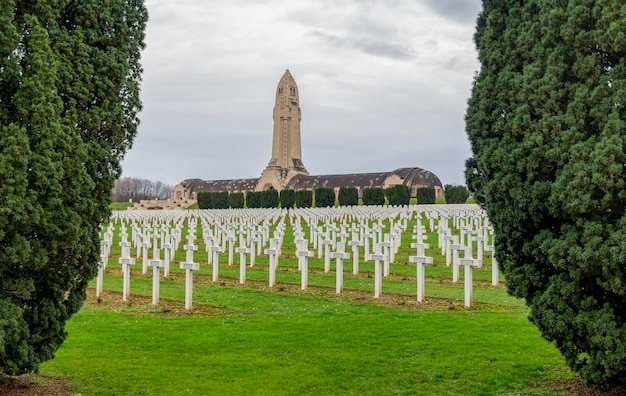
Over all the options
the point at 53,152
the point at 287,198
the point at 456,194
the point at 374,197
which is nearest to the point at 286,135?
the point at 287,198

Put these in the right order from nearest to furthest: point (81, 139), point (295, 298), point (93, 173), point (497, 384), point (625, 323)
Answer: point (625, 323) < point (81, 139) < point (93, 173) < point (497, 384) < point (295, 298)

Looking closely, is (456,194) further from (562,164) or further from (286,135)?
(562,164)

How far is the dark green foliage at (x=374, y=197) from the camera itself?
44406mm

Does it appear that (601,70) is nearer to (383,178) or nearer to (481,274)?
(481,274)

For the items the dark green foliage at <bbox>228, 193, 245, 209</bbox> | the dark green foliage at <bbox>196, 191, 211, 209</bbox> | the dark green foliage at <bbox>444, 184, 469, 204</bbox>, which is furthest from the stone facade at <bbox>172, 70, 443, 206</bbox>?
the dark green foliage at <bbox>444, 184, 469, 204</bbox>

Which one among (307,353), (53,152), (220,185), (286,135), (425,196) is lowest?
(307,353)

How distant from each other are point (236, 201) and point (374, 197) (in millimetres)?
13807

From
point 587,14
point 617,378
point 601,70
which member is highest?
point 587,14

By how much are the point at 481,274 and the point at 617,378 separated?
32.0ft

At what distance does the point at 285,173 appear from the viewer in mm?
64750

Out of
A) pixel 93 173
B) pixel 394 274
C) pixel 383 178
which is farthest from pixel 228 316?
pixel 383 178

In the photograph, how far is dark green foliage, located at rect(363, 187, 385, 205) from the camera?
44406 millimetres

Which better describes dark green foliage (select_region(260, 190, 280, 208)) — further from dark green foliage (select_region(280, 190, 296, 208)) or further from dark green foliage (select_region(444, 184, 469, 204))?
dark green foliage (select_region(444, 184, 469, 204))

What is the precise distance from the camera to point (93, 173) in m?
5.72
